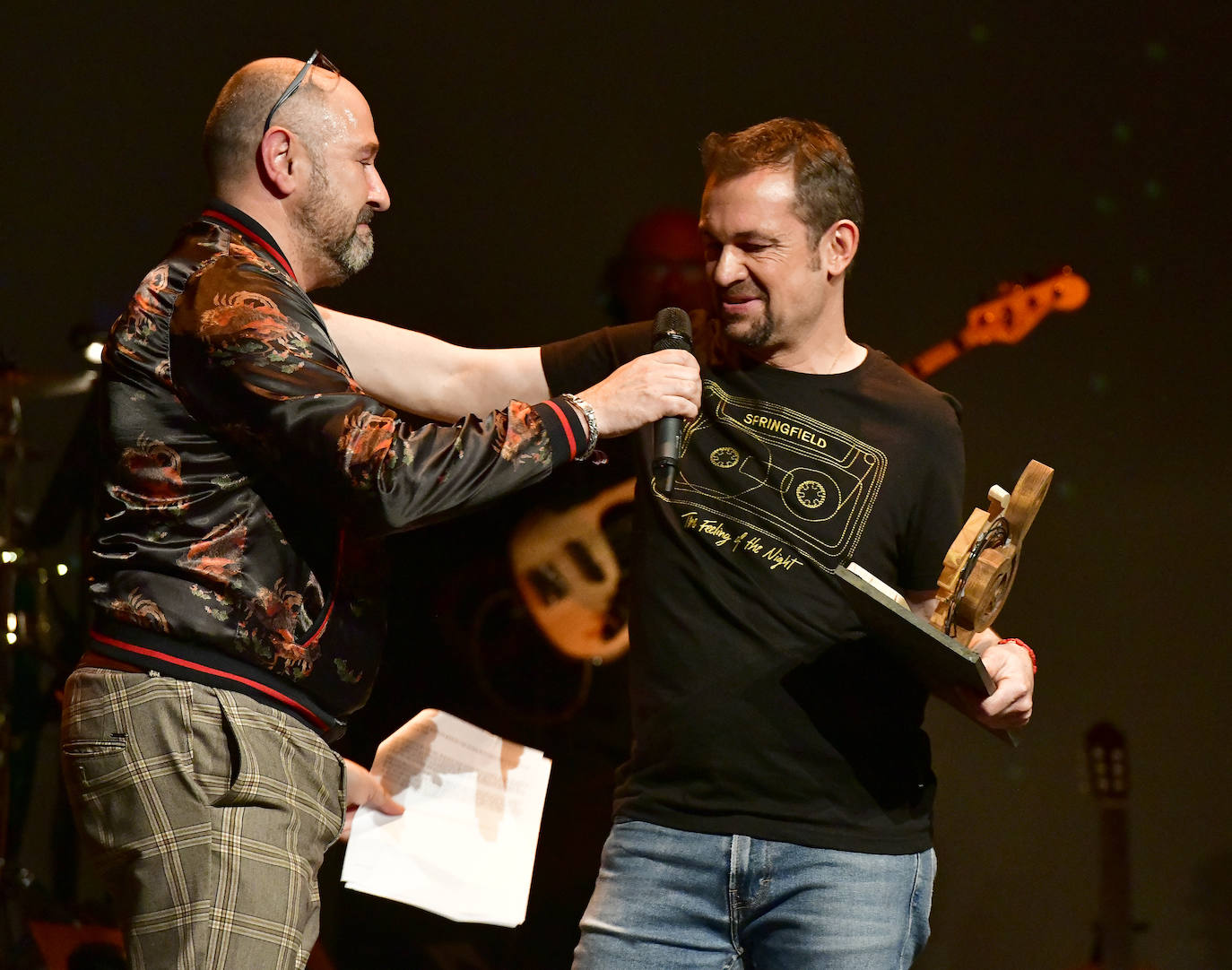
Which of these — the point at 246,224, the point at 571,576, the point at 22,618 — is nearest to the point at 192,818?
the point at 246,224

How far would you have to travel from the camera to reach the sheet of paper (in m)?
1.57

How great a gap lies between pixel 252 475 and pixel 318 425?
0.13 meters

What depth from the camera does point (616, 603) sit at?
246cm

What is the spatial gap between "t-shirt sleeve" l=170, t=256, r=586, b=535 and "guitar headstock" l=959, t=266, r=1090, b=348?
59.6 inches

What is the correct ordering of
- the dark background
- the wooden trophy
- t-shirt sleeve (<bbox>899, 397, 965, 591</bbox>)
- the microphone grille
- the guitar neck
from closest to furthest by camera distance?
the wooden trophy < the microphone grille < t-shirt sleeve (<bbox>899, 397, 965, 591</bbox>) < the dark background < the guitar neck

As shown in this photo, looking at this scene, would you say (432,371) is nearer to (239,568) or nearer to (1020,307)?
(239,568)

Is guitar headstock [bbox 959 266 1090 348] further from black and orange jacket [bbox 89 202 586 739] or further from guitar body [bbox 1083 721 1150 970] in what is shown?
black and orange jacket [bbox 89 202 586 739]

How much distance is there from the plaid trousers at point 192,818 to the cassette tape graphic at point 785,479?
648 millimetres

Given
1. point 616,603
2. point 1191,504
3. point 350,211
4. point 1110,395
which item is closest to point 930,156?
point 1110,395

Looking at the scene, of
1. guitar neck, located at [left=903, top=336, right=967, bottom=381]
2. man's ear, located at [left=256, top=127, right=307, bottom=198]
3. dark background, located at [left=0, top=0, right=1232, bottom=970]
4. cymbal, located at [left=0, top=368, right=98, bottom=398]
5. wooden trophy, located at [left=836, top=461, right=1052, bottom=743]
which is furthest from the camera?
guitar neck, located at [left=903, top=336, right=967, bottom=381]

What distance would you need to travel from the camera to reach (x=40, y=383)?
241cm

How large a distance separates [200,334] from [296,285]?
149 millimetres

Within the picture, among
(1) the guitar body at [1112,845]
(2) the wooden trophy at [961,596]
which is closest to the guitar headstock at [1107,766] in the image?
(1) the guitar body at [1112,845]

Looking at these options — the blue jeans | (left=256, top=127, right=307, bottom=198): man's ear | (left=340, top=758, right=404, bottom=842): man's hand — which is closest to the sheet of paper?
(left=340, top=758, right=404, bottom=842): man's hand
